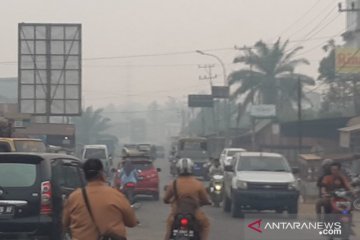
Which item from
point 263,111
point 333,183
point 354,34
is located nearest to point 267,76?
point 263,111

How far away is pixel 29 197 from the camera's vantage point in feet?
41.1

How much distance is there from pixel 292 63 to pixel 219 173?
164ft

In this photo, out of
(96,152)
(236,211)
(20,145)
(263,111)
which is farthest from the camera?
(263,111)

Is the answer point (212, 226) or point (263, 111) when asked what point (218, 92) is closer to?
point (263, 111)

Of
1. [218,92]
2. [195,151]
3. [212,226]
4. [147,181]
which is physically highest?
[218,92]

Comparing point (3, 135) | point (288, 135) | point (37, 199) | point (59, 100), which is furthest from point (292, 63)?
point (37, 199)

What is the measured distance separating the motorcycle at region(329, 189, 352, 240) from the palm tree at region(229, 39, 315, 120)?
198 ft

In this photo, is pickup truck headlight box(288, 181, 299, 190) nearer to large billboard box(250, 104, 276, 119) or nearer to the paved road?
the paved road

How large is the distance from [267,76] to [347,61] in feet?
28.5

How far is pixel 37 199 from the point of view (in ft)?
41.2

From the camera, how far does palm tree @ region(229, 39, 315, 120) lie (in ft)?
251

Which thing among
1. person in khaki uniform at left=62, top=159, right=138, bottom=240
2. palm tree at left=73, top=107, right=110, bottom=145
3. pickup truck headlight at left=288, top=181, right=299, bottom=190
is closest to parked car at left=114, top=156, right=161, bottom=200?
pickup truck headlight at left=288, top=181, right=299, bottom=190

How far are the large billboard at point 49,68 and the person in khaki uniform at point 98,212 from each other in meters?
36.2

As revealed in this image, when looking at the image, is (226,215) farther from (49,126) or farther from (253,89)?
(253,89)
